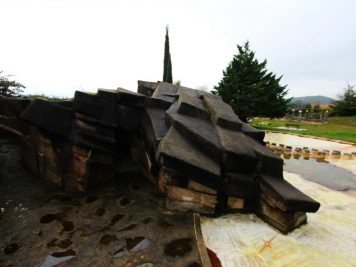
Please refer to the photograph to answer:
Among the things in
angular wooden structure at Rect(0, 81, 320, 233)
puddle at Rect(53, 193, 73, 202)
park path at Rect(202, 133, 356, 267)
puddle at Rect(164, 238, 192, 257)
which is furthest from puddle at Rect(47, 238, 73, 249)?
park path at Rect(202, 133, 356, 267)

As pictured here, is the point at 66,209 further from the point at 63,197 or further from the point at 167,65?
the point at 167,65

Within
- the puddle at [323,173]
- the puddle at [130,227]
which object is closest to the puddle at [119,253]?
the puddle at [130,227]

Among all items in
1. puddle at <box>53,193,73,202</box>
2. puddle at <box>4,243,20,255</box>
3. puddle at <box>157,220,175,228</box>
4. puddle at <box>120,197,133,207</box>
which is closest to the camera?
puddle at <box>4,243,20,255</box>

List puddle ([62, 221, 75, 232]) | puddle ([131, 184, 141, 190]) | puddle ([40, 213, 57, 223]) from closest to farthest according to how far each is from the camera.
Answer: puddle ([62, 221, 75, 232]) → puddle ([40, 213, 57, 223]) → puddle ([131, 184, 141, 190])

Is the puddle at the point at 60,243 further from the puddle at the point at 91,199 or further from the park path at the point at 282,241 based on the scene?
the park path at the point at 282,241

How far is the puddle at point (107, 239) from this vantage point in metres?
3.08

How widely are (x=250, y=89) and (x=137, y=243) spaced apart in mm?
19545

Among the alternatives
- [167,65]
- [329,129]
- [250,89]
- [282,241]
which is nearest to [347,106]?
[329,129]

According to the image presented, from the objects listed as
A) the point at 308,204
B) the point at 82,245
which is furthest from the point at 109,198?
the point at 308,204

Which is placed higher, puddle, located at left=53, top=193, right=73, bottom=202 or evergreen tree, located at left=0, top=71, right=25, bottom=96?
evergreen tree, located at left=0, top=71, right=25, bottom=96

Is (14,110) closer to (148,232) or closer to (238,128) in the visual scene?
(148,232)

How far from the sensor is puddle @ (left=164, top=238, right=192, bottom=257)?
288 centimetres

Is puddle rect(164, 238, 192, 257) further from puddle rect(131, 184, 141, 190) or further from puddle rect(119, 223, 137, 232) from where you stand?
puddle rect(131, 184, 141, 190)

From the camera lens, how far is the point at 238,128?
492 cm
